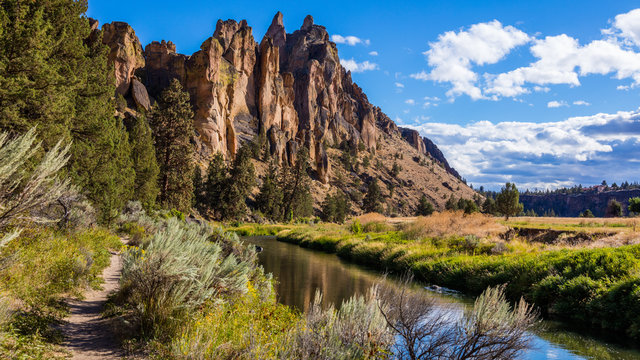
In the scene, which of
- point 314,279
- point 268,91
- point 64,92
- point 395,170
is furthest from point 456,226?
point 395,170

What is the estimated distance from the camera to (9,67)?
12688 millimetres

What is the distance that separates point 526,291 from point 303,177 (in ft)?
204

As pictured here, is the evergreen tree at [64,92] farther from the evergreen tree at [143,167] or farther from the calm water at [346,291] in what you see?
the calm water at [346,291]

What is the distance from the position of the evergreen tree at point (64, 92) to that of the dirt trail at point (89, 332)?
5.54 metres

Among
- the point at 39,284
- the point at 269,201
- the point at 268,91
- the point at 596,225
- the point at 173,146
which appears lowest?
the point at 39,284

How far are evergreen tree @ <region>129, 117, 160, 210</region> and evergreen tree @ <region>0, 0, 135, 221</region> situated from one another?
5.18 meters

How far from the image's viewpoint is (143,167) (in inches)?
1196

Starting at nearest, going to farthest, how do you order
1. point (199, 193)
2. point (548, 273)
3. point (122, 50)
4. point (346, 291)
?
point (548, 273) → point (346, 291) → point (199, 193) → point (122, 50)

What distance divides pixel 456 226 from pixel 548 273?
11573 millimetres

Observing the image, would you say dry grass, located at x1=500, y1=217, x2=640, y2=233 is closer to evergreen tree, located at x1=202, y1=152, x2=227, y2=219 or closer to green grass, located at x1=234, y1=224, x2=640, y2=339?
green grass, located at x1=234, y1=224, x2=640, y2=339

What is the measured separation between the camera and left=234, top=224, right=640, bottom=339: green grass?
34.0 feet

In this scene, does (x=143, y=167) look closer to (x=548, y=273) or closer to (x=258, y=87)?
(x=548, y=273)

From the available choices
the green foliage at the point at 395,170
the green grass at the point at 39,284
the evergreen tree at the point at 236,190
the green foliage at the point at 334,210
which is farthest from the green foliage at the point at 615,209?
the green grass at the point at 39,284

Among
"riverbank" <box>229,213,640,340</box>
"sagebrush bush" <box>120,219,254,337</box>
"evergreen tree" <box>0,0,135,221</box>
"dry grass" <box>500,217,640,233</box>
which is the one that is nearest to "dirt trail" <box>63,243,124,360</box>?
"sagebrush bush" <box>120,219,254,337</box>
